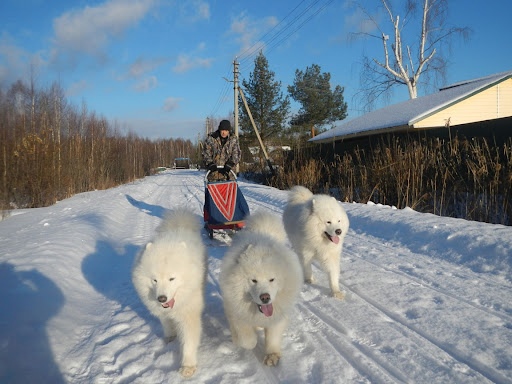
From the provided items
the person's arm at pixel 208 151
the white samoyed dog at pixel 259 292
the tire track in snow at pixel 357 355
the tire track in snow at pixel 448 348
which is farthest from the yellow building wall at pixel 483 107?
the white samoyed dog at pixel 259 292

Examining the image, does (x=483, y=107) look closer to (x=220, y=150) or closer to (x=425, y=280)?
(x=220, y=150)

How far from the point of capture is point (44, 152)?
37.1 ft

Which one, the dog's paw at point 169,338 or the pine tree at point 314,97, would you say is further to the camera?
the pine tree at point 314,97

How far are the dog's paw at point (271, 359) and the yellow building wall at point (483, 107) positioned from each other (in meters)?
15.0

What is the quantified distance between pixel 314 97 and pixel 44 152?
23.4 m

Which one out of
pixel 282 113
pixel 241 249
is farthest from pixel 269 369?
pixel 282 113

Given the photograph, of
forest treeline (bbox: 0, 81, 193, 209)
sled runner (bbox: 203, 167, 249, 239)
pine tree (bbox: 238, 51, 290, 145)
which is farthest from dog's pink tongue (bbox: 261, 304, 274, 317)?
pine tree (bbox: 238, 51, 290, 145)

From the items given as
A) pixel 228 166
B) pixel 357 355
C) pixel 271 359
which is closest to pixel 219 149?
pixel 228 166

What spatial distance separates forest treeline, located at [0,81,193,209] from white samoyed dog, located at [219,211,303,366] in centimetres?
987

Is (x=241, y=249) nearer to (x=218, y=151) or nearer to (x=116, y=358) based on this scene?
(x=116, y=358)

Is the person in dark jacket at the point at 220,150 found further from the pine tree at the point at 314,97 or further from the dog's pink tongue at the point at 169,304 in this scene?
the pine tree at the point at 314,97

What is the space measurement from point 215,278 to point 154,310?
5.55 ft

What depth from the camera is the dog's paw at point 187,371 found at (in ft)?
7.96

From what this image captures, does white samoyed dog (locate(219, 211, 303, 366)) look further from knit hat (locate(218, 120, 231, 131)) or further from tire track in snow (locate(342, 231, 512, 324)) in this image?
knit hat (locate(218, 120, 231, 131))
